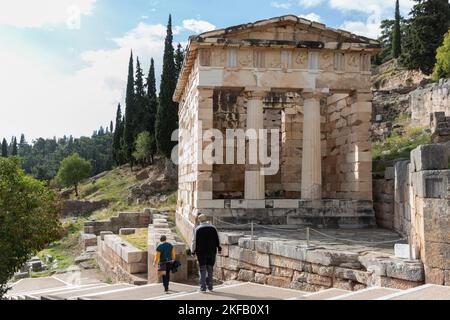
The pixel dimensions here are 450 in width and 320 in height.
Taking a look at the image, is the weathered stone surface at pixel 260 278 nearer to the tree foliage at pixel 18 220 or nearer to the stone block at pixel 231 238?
the stone block at pixel 231 238

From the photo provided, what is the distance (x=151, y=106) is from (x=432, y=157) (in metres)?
46.3

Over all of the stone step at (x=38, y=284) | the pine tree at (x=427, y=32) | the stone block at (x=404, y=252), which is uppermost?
the pine tree at (x=427, y=32)

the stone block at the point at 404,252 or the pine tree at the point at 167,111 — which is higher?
the pine tree at the point at 167,111

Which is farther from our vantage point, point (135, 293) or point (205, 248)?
point (135, 293)

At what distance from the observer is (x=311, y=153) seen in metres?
15.0

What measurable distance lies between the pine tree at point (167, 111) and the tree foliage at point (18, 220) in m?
24.9

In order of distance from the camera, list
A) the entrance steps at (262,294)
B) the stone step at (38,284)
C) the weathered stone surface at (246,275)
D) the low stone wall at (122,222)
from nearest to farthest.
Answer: the entrance steps at (262,294), the weathered stone surface at (246,275), the stone step at (38,284), the low stone wall at (122,222)

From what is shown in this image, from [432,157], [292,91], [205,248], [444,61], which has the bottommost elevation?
[205,248]

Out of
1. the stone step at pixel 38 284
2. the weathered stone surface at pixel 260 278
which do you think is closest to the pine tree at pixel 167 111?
the stone step at pixel 38 284

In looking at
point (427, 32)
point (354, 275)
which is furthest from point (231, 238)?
point (427, 32)

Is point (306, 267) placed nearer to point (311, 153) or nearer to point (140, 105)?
point (311, 153)

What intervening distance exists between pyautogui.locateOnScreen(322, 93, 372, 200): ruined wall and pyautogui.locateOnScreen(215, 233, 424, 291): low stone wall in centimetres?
594

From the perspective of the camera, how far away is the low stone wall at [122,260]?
39.8 feet
